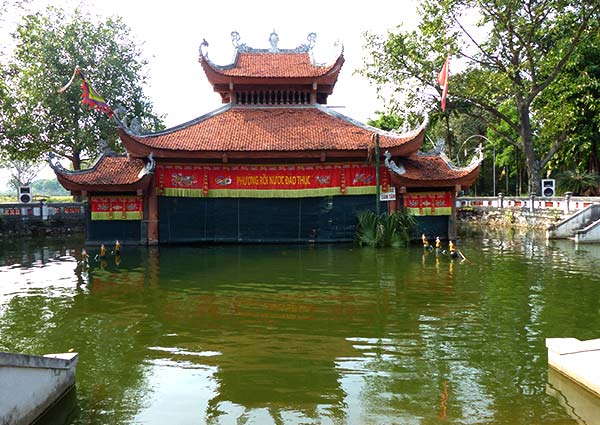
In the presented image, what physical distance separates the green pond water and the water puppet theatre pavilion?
5643 mm

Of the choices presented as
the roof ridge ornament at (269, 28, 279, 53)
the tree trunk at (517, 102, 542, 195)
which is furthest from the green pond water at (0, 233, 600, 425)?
the tree trunk at (517, 102, 542, 195)

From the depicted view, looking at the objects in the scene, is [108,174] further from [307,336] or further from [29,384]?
[29,384]

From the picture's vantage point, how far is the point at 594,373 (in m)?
5.63

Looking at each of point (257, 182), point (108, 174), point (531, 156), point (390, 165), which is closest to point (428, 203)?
point (390, 165)

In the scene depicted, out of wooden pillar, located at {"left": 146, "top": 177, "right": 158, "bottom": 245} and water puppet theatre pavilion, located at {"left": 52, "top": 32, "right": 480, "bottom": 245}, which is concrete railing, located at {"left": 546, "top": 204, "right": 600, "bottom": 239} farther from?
wooden pillar, located at {"left": 146, "top": 177, "right": 158, "bottom": 245}

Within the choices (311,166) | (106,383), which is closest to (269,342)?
(106,383)

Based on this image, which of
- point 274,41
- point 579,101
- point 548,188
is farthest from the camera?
point 579,101

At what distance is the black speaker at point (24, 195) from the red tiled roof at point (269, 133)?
A: 13.3 meters

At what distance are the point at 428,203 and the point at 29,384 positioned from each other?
18701 mm

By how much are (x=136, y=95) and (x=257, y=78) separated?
1767 centimetres

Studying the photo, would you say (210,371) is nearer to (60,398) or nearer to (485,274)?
(60,398)

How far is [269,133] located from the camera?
72.2ft

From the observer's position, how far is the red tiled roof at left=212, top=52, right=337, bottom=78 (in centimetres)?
2317

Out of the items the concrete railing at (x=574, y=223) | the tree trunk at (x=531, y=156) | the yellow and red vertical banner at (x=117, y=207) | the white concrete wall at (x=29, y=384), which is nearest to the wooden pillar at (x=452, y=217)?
the concrete railing at (x=574, y=223)
